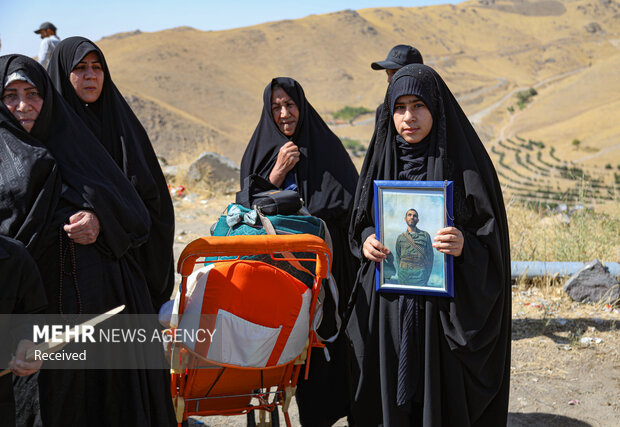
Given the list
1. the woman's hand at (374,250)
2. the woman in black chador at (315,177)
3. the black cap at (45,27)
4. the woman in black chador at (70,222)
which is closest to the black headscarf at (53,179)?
the woman in black chador at (70,222)

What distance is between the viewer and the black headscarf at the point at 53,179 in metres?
2.17

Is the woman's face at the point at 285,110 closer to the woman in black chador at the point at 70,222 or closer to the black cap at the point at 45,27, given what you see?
the woman in black chador at the point at 70,222

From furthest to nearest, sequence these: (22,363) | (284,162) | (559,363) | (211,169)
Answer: (211,169)
(559,363)
(284,162)
(22,363)

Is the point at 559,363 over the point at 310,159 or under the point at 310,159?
under

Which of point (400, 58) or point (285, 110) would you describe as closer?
point (285, 110)

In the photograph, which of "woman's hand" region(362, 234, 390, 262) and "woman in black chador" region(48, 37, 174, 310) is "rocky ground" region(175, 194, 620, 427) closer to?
"woman in black chador" region(48, 37, 174, 310)

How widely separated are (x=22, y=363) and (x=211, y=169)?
8117 millimetres

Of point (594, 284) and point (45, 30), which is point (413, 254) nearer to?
point (594, 284)

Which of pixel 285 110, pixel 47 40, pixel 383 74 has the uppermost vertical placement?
pixel 383 74

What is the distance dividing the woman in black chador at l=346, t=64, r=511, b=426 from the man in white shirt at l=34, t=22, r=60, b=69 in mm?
8391

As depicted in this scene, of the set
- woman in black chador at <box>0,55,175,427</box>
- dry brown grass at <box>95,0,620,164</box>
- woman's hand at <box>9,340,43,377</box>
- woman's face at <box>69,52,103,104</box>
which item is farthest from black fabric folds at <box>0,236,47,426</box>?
dry brown grass at <box>95,0,620,164</box>

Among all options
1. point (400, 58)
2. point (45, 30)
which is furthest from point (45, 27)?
point (400, 58)

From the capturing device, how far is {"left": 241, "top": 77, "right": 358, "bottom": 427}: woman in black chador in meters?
3.18

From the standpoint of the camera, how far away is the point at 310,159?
333cm
